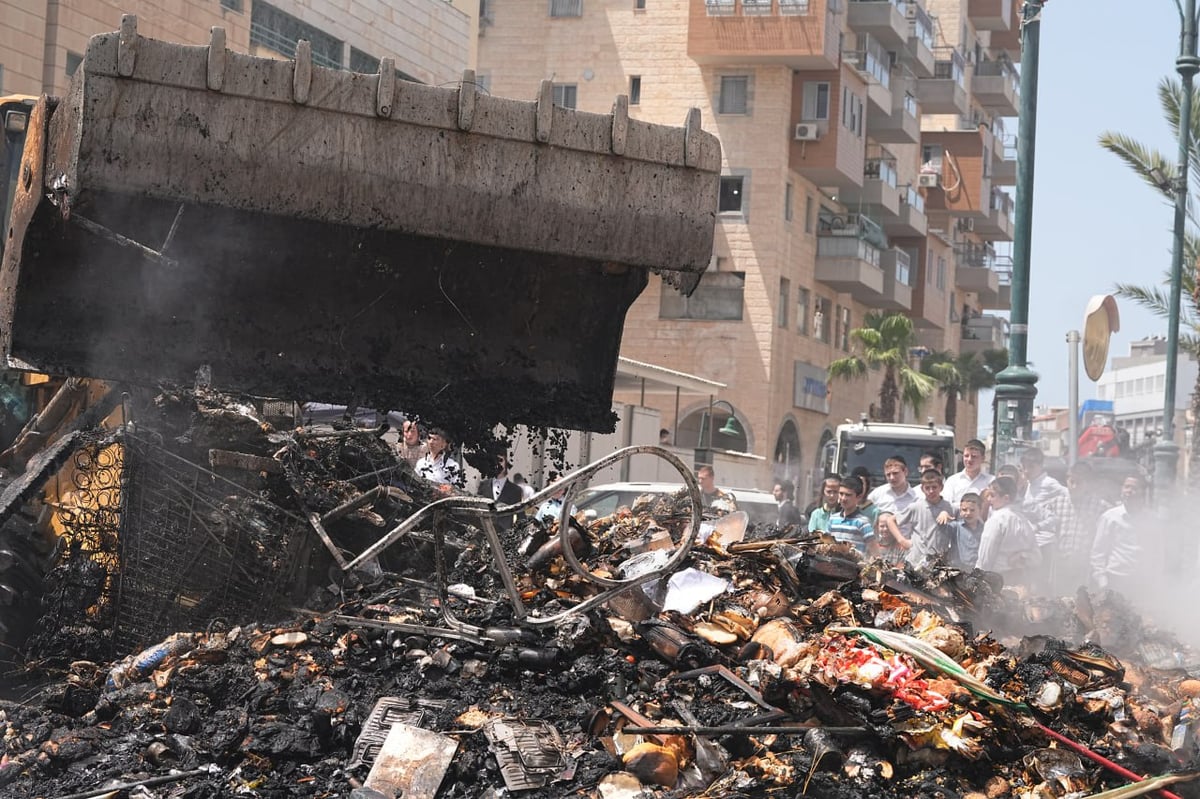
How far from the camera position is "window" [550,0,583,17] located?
1652 inches

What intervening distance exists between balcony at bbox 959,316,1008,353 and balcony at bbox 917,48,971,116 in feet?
40.3

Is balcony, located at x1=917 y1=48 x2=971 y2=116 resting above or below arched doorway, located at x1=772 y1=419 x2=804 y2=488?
above

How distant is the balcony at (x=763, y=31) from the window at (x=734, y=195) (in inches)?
127

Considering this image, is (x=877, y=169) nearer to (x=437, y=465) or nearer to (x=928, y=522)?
(x=928, y=522)

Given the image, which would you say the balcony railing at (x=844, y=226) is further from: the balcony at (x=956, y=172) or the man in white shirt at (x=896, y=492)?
the man in white shirt at (x=896, y=492)

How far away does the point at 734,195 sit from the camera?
134 feet

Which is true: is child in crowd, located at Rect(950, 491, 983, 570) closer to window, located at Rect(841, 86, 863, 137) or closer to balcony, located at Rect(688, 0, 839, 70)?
balcony, located at Rect(688, 0, 839, 70)

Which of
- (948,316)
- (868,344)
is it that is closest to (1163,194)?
(868,344)

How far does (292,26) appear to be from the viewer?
26312 millimetres

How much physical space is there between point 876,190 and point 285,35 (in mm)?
23860

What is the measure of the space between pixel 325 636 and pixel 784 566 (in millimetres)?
2525

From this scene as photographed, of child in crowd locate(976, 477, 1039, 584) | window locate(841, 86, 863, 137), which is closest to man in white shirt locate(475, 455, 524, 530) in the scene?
child in crowd locate(976, 477, 1039, 584)

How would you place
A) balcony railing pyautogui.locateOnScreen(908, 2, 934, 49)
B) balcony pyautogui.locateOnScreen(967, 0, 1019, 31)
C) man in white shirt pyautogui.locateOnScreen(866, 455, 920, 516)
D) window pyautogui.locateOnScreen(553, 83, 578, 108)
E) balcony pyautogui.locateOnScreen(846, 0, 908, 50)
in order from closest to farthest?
man in white shirt pyautogui.locateOnScreen(866, 455, 920, 516) → window pyautogui.locateOnScreen(553, 83, 578, 108) → balcony pyautogui.locateOnScreen(846, 0, 908, 50) → balcony railing pyautogui.locateOnScreen(908, 2, 934, 49) → balcony pyautogui.locateOnScreen(967, 0, 1019, 31)

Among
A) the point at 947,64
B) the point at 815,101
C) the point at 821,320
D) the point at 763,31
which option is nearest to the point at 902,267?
the point at 821,320
